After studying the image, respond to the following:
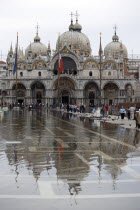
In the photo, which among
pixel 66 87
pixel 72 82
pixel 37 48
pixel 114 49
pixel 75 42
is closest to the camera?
pixel 72 82

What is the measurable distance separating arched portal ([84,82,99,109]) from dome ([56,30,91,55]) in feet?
34.7

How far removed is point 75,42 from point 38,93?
57.9 feet

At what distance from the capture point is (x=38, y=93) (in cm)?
9738

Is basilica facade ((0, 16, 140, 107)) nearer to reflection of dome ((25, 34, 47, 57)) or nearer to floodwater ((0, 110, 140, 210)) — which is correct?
reflection of dome ((25, 34, 47, 57))

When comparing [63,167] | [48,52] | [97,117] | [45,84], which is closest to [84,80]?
[45,84]

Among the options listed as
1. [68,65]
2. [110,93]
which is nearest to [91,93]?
[110,93]

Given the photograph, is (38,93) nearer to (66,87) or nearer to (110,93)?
(66,87)

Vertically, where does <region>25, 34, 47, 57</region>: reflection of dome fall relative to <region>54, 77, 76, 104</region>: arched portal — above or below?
above

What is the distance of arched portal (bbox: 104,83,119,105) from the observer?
94756 mm

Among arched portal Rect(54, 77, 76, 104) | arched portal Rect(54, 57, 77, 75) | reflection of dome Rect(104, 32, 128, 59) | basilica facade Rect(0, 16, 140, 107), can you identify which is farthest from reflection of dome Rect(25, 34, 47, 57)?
arched portal Rect(54, 77, 76, 104)

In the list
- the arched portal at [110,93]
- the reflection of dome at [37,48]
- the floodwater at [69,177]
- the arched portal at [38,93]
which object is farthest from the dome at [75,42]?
the floodwater at [69,177]

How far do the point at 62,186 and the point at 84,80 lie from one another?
85.4 m

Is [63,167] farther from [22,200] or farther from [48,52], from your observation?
[48,52]

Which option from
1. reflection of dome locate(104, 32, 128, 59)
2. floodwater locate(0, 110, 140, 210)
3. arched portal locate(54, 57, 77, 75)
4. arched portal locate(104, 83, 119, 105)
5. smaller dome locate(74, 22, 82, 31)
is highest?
smaller dome locate(74, 22, 82, 31)
